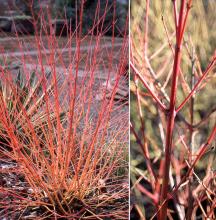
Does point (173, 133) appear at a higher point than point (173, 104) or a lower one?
lower

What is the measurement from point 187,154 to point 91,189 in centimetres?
64

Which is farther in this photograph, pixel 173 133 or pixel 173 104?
pixel 173 133

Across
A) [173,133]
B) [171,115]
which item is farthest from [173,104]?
[173,133]

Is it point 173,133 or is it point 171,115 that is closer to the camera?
point 171,115

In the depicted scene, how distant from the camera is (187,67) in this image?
3.05 feet

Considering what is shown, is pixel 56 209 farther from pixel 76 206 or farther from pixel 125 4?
pixel 125 4

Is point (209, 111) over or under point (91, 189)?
over

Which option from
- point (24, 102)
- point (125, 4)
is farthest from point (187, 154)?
point (125, 4)

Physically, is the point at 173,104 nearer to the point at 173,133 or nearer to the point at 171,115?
the point at 171,115

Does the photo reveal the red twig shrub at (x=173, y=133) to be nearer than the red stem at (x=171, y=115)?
No

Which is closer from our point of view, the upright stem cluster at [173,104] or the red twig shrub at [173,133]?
the upright stem cluster at [173,104]

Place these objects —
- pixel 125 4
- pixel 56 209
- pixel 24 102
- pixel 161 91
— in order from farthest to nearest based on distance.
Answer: pixel 125 4 < pixel 24 102 < pixel 56 209 < pixel 161 91

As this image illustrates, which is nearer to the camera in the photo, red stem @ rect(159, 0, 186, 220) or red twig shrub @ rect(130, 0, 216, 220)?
red stem @ rect(159, 0, 186, 220)

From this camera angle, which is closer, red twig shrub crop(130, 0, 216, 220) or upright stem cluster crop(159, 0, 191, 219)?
upright stem cluster crop(159, 0, 191, 219)
